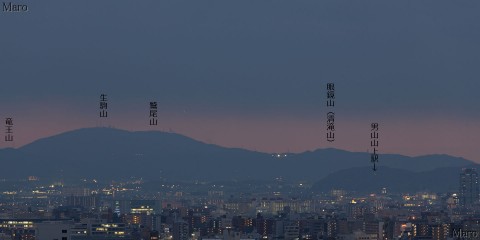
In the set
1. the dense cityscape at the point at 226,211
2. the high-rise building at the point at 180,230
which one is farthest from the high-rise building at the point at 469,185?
the high-rise building at the point at 180,230

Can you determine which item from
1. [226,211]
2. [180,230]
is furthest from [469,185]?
[180,230]

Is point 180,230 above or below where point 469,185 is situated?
below

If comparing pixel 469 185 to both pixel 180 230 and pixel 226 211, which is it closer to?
pixel 226 211

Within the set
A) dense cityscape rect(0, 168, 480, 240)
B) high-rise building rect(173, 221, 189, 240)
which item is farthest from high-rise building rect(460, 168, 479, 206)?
high-rise building rect(173, 221, 189, 240)

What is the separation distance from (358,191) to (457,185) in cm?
716

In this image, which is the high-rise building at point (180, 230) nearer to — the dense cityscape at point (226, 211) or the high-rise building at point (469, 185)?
the dense cityscape at point (226, 211)

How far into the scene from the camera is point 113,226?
5831 cm

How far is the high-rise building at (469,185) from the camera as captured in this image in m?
88.2

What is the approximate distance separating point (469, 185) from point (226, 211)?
17.8 metres

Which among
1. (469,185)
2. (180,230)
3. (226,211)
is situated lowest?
(180,230)

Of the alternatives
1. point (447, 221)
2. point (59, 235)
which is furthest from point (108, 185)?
point (59, 235)

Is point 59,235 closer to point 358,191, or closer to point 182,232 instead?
point 182,232

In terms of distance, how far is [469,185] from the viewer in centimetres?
9138

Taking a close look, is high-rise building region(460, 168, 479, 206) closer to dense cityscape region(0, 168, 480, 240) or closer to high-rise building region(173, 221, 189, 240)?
dense cityscape region(0, 168, 480, 240)
